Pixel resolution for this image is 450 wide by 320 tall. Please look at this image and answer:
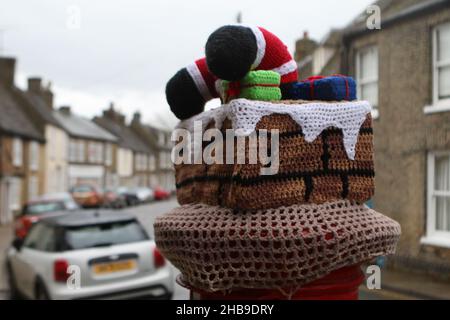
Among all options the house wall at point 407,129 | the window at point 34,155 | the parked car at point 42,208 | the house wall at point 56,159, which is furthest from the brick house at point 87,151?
the house wall at point 407,129

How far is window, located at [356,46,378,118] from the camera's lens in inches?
359

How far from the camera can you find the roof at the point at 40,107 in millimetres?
28009

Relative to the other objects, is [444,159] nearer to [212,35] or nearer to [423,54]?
[423,54]

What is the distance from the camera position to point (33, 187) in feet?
84.6

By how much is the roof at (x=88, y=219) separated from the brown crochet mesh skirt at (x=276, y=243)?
4526 millimetres

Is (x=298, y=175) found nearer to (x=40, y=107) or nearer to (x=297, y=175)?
(x=297, y=175)

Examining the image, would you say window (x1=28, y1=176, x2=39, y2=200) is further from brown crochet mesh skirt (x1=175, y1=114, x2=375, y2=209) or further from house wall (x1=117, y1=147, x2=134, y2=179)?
brown crochet mesh skirt (x1=175, y1=114, x2=375, y2=209)

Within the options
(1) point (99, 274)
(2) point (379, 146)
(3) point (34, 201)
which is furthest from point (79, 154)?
(1) point (99, 274)

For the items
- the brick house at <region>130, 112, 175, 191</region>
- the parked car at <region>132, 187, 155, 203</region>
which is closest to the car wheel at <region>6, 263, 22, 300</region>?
the parked car at <region>132, 187, 155, 203</region>

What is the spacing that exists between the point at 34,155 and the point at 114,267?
74.9ft

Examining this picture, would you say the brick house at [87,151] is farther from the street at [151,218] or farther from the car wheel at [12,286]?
the car wheel at [12,286]

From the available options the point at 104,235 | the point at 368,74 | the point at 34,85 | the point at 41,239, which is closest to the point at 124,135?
the point at 34,85

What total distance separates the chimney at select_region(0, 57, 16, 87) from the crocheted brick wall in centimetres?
2662
